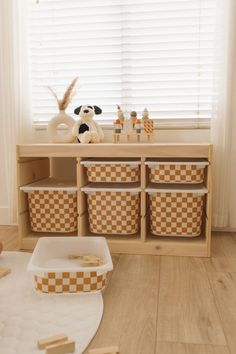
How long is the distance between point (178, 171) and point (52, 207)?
677 mm

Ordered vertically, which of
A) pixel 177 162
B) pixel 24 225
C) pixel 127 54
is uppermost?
pixel 127 54

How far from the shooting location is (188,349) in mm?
1068

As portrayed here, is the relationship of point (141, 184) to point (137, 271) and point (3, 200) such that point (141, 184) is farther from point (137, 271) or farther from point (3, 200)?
point (3, 200)

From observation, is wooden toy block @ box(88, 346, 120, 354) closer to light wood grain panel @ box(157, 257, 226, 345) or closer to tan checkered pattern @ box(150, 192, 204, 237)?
light wood grain panel @ box(157, 257, 226, 345)

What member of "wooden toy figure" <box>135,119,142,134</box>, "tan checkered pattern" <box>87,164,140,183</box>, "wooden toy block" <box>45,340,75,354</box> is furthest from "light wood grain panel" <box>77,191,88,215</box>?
"wooden toy block" <box>45,340,75,354</box>

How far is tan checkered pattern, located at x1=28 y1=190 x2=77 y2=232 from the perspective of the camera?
6.39 ft

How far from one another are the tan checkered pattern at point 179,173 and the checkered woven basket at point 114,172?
0.12 meters

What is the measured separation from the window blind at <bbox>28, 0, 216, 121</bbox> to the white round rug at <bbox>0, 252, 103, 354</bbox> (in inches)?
48.3

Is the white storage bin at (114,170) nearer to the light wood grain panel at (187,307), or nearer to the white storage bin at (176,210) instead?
the white storage bin at (176,210)

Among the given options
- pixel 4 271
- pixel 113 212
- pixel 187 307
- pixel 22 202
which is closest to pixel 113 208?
pixel 113 212

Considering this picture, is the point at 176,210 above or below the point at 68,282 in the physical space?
above

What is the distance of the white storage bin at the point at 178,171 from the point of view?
1807 millimetres

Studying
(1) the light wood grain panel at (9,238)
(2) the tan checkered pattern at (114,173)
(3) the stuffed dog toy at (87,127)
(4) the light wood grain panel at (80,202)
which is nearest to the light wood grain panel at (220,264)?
(2) the tan checkered pattern at (114,173)

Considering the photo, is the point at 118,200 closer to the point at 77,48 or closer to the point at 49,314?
the point at 49,314
